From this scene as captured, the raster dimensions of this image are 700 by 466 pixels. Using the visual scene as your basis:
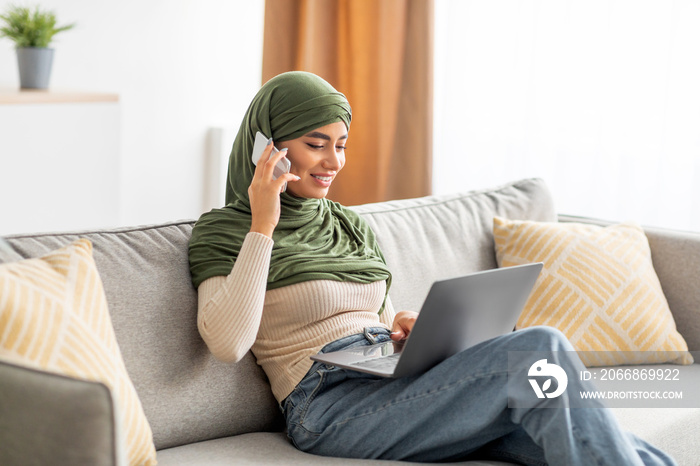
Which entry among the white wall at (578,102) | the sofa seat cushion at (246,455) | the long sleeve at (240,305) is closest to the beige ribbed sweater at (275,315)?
the long sleeve at (240,305)

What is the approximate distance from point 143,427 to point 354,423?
0.41 metres

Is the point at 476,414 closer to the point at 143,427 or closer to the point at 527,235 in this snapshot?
the point at 143,427

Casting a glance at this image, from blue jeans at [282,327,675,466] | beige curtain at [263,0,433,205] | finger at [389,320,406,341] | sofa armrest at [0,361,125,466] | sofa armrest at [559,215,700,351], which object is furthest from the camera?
beige curtain at [263,0,433,205]

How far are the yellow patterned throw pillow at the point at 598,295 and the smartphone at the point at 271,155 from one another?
871mm

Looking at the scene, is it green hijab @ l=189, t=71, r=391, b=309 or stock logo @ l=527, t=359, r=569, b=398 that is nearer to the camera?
stock logo @ l=527, t=359, r=569, b=398

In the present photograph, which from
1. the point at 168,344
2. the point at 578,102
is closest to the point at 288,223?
the point at 168,344

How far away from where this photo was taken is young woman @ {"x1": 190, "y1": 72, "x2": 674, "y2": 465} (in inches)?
57.6

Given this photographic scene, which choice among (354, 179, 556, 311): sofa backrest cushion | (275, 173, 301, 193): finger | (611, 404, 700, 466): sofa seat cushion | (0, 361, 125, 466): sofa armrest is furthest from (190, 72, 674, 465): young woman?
(0, 361, 125, 466): sofa armrest

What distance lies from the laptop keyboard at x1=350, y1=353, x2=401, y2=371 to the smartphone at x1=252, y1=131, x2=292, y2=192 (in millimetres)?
417

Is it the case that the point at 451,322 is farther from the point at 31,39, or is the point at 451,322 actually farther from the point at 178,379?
the point at 31,39

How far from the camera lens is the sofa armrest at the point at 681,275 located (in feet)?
7.68

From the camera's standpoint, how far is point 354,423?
5.16ft

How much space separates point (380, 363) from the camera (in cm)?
158

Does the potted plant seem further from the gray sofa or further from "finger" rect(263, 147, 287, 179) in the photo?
"finger" rect(263, 147, 287, 179)
